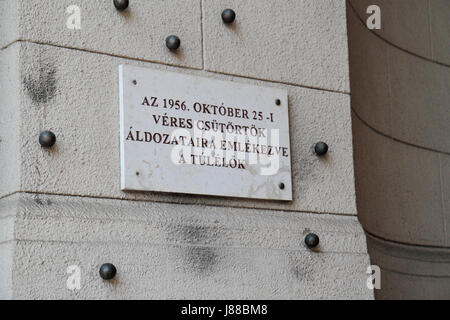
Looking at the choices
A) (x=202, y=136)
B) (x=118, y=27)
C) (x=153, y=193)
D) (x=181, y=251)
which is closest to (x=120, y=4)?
(x=118, y=27)

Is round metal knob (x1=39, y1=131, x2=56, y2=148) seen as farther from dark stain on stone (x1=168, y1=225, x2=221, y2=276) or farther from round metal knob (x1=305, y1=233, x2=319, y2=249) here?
round metal knob (x1=305, y1=233, x2=319, y2=249)

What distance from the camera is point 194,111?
11.5 feet

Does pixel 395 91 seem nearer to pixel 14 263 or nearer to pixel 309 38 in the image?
pixel 309 38

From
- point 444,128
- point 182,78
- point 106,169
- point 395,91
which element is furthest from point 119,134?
point 444,128

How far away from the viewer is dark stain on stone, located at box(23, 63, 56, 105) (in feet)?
10.5

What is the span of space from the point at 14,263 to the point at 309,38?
5.54 feet

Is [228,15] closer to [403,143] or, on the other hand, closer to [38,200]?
[38,200]

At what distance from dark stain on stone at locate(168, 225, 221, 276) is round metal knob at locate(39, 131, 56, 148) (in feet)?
1.84

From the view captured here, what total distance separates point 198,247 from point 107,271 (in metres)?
0.41

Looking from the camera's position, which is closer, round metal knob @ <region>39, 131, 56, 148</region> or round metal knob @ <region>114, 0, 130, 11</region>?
round metal knob @ <region>39, 131, 56, 148</region>

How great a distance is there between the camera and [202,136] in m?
3.50

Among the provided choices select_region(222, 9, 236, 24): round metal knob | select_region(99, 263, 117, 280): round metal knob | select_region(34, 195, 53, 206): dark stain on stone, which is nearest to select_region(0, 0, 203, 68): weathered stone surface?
select_region(222, 9, 236, 24): round metal knob

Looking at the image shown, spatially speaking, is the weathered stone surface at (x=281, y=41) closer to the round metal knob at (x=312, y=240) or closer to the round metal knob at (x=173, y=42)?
the round metal knob at (x=173, y=42)

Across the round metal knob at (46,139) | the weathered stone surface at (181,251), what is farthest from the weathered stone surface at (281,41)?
the round metal knob at (46,139)
